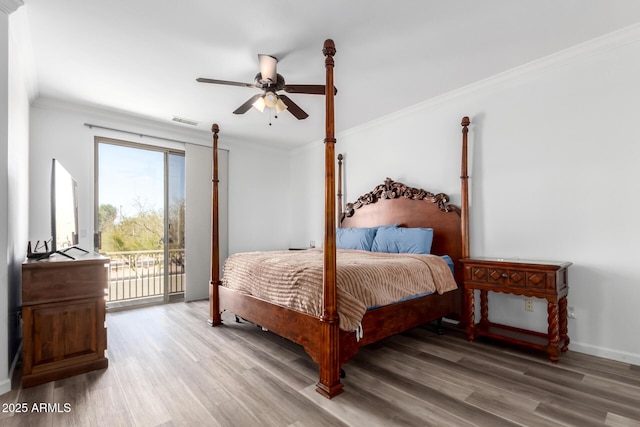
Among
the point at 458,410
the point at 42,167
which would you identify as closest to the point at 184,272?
the point at 42,167

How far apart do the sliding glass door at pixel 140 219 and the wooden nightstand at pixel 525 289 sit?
4.18 m

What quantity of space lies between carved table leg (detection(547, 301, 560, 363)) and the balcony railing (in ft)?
15.6

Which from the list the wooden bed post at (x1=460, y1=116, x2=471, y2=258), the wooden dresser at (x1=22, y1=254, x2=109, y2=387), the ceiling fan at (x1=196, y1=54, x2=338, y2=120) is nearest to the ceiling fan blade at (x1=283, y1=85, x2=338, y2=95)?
the ceiling fan at (x1=196, y1=54, x2=338, y2=120)

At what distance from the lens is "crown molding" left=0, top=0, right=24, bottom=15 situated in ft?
6.84

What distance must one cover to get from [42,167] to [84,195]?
0.52 metres

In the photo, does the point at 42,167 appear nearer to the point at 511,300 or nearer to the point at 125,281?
the point at 125,281

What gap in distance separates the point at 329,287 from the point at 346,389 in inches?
28.6

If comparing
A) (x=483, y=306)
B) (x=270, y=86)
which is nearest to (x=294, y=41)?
(x=270, y=86)

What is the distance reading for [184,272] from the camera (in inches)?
196

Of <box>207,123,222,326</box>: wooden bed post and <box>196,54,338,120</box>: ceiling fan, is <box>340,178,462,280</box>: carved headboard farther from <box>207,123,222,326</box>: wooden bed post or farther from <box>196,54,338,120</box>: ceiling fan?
<box>207,123,222,326</box>: wooden bed post

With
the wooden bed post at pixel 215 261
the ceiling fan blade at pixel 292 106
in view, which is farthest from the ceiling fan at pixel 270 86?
the wooden bed post at pixel 215 261

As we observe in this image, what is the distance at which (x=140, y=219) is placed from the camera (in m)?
4.68

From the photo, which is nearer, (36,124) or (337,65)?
(337,65)

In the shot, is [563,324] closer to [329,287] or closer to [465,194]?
[465,194]
